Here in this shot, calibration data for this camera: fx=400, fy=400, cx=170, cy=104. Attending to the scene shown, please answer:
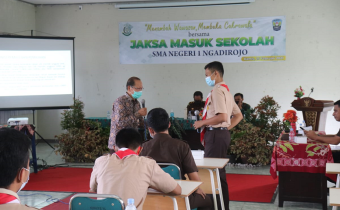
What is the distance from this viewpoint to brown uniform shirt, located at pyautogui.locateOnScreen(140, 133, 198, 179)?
2.84 metres

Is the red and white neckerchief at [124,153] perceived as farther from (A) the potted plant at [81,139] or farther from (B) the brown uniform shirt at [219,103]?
(A) the potted plant at [81,139]

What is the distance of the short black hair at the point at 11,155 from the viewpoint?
1.30 metres

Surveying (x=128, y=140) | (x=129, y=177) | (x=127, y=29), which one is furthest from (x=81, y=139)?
(x=129, y=177)

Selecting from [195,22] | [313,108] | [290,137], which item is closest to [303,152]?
[290,137]

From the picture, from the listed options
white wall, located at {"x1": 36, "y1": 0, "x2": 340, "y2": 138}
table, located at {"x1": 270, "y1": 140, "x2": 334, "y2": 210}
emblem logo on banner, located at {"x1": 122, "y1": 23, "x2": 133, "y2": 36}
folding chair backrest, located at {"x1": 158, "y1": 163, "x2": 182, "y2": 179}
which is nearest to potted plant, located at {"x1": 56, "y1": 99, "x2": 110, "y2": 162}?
white wall, located at {"x1": 36, "y1": 0, "x2": 340, "y2": 138}

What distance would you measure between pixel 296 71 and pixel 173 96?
9.08 feet

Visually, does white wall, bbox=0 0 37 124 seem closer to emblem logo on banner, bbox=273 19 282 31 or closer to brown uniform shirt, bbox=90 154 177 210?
emblem logo on banner, bbox=273 19 282 31

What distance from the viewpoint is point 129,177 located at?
2199 millimetres

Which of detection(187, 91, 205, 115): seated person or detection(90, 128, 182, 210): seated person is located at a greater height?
detection(187, 91, 205, 115): seated person

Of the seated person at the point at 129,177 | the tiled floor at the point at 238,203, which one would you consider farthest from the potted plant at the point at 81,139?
the seated person at the point at 129,177

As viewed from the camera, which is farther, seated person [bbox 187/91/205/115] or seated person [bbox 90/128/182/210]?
seated person [bbox 187/91/205/115]

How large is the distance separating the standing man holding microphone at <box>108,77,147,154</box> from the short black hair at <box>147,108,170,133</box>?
1.50 meters

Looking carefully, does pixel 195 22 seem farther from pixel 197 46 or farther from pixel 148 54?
pixel 148 54

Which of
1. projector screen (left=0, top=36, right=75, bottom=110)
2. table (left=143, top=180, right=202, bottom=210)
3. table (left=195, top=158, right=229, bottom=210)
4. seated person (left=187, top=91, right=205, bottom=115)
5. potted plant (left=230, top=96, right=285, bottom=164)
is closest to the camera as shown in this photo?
table (left=143, top=180, right=202, bottom=210)
